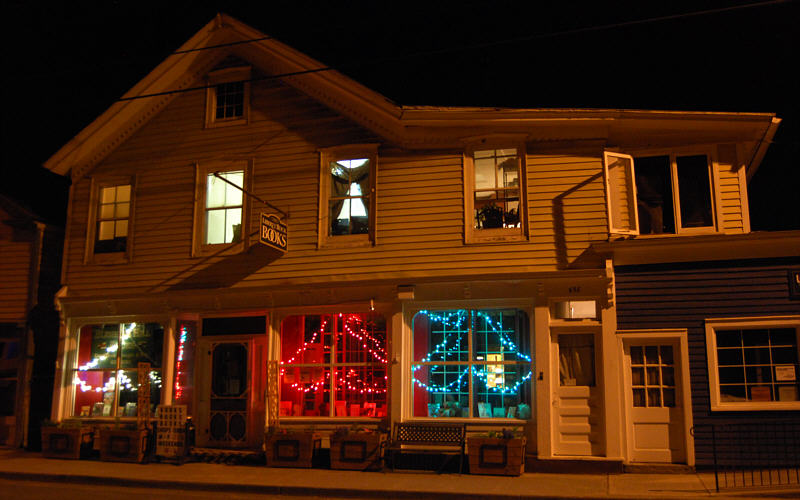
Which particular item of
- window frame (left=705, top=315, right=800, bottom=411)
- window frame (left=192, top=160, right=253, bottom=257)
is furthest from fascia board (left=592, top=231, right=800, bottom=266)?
window frame (left=192, top=160, right=253, bottom=257)

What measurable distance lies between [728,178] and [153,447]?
498 inches

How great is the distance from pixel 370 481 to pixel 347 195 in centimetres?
592

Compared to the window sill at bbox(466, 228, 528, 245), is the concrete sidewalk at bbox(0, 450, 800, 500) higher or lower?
lower

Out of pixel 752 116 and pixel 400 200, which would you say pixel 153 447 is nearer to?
pixel 400 200

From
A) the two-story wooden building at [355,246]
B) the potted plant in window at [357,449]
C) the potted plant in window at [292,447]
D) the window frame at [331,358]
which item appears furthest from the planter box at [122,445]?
the potted plant in window at [357,449]

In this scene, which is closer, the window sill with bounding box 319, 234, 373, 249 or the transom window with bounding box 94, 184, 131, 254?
the window sill with bounding box 319, 234, 373, 249

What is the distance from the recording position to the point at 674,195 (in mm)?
13242

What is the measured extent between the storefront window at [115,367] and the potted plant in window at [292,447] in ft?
11.8

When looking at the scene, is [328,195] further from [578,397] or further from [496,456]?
[578,397]

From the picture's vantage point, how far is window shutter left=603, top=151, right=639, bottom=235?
12891 millimetres

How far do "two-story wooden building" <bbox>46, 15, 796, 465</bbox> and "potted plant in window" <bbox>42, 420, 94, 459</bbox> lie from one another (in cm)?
81

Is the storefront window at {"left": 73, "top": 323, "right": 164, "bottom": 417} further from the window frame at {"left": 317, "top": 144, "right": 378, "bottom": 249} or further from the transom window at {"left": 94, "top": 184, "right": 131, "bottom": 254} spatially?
the window frame at {"left": 317, "top": 144, "right": 378, "bottom": 249}

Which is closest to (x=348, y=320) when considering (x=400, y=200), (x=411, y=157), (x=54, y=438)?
(x=400, y=200)

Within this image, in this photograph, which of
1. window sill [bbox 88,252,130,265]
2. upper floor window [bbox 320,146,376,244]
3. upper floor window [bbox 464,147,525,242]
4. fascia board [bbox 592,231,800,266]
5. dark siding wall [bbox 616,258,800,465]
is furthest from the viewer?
window sill [bbox 88,252,130,265]
